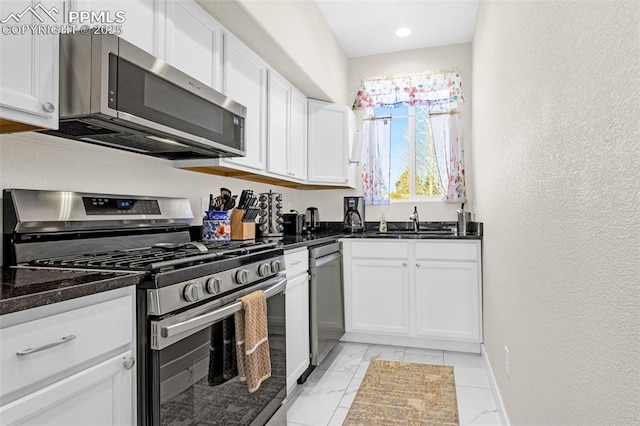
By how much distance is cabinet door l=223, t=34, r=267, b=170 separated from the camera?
7.68ft

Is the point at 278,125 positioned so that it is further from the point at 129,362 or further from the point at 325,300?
the point at 129,362

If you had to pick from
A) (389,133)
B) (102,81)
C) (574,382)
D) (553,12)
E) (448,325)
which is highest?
(389,133)

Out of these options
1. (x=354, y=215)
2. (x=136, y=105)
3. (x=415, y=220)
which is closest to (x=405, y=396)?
(x=415, y=220)

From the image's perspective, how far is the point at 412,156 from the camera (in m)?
4.23

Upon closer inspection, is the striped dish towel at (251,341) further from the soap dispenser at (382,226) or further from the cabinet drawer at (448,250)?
the soap dispenser at (382,226)

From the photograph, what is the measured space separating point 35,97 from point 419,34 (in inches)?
134

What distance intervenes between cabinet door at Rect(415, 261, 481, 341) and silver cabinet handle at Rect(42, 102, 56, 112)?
279cm

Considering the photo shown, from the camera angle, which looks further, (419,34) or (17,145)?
(419,34)

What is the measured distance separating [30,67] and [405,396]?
248 cm

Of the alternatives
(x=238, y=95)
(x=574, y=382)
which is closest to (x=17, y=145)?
(x=238, y=95)

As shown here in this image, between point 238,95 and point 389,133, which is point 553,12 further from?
point 389,133

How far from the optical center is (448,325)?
337 cm

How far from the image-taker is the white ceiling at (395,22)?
333 centimetres

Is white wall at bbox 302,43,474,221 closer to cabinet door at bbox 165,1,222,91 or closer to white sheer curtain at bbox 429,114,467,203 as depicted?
white sheer curtain at bbox 429,114,467,203
